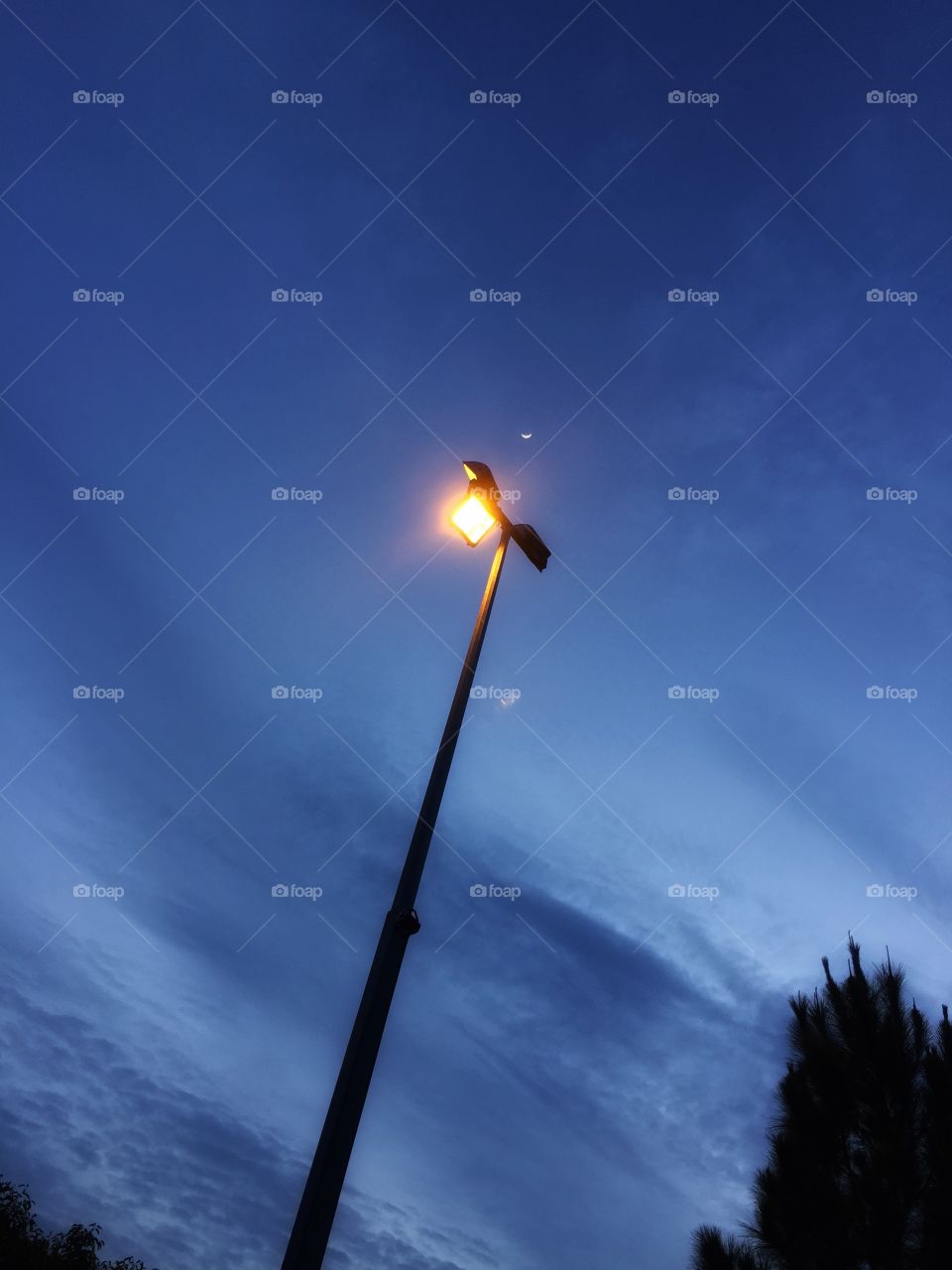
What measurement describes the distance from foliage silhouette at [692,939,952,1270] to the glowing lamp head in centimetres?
804

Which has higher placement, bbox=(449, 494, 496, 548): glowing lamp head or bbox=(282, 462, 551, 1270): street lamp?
bbox=(449, 494, 496, 548): glowing lamp head

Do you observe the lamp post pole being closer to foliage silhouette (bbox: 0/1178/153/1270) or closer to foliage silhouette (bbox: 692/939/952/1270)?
foliage silhouette (bbox: 692/939/952/1270)

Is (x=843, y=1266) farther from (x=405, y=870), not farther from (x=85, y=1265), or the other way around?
(x=85, y=1265)

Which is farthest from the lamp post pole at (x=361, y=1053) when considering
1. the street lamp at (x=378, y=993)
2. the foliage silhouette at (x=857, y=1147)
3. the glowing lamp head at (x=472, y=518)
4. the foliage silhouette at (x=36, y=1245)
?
the foliage silhouette at (x=36, y=1245)

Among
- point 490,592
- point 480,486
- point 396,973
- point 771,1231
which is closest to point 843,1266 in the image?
point 771,1231

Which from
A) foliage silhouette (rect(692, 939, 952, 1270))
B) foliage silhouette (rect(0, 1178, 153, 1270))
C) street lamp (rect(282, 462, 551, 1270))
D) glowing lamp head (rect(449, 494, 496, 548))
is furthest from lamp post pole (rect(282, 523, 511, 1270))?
foliage silhouette (rect(0, 1178, 153, 1270))

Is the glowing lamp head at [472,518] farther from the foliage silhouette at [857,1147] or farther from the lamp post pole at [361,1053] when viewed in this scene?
the foliage silhouette at [857,1147]

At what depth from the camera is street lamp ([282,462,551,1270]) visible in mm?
3531

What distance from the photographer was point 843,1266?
8031 millimetres

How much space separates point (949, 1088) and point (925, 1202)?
1192 millimetres

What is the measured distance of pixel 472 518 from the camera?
633 centimetres

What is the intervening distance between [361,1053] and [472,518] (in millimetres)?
4090

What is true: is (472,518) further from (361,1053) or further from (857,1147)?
(857,1147)

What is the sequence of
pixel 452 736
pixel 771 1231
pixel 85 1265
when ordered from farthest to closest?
pixel 85 1265 → pixel 771 1231 → pixel 452 736
